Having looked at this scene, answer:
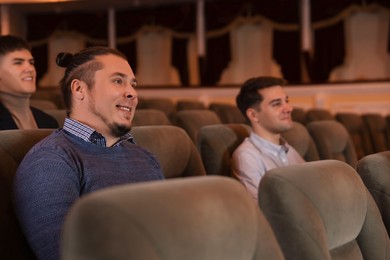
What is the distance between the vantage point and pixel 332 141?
277cm

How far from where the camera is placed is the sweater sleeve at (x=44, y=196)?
3.51 ft

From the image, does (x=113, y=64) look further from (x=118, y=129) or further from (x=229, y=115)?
(x=229, y=115)

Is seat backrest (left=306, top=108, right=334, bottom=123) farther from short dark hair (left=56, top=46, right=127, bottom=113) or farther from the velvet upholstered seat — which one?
short dark hair (left=56, top=46, right=127, bottom=113)

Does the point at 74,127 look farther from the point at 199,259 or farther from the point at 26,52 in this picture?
the point at 26,52

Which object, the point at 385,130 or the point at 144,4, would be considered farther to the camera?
the point at 144,4

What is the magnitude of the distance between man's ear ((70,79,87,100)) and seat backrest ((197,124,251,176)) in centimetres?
73

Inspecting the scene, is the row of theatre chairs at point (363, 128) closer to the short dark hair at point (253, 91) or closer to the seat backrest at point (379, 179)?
the short dark hair at point (253, 91)

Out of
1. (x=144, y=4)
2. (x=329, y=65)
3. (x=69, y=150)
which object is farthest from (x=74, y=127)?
(x=144, y=4)

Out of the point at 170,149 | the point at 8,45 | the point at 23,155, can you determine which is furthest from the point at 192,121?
the point at 23,155

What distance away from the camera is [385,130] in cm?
423

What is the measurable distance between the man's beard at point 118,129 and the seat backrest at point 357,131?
2930mm

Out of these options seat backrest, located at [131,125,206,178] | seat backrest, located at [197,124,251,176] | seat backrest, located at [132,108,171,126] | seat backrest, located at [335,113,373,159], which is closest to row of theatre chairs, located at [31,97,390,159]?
seat backrest, located at [335,113,373,159]

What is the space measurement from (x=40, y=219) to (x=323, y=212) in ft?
1.56

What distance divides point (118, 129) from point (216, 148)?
767mm
